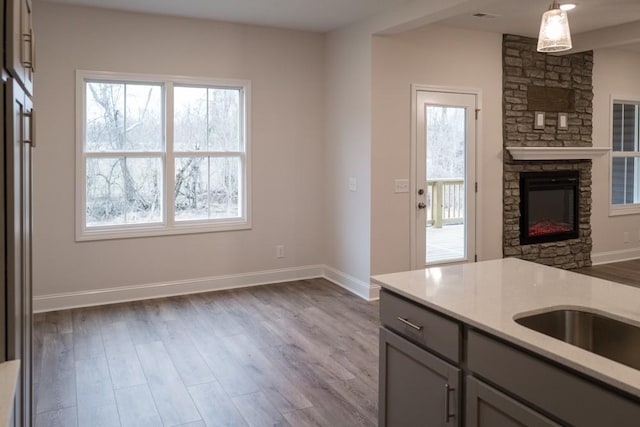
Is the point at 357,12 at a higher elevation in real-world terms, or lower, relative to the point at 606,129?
higher

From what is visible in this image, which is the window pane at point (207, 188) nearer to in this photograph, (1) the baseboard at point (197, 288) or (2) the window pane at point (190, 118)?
(2) the window pane at point (190, 118)

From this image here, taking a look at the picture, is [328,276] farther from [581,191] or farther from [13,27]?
[13,27]

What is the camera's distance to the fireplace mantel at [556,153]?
5.85 meters

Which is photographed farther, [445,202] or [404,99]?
[445,202]

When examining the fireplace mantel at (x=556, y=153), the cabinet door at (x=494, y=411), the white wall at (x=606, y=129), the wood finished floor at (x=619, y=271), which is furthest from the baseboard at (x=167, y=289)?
the cabinet door at (x=494, y=411)

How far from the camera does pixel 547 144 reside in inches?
244

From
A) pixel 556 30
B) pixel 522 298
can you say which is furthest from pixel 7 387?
pixel 556 30

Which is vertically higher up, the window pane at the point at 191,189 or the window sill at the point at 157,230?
the window pane at the point at 191,189

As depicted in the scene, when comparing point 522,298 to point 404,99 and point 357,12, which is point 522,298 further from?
point 357,12

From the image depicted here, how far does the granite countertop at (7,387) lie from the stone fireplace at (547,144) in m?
5.48

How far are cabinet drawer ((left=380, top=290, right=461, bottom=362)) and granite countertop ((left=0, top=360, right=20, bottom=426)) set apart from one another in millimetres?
1290

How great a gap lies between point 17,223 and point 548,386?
59.9 inches

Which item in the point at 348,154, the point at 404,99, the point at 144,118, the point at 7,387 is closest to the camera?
the point at 7,387

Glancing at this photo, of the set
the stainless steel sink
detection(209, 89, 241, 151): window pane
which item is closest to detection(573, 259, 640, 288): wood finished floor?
detection(209, 89, 241, 151): window pane
